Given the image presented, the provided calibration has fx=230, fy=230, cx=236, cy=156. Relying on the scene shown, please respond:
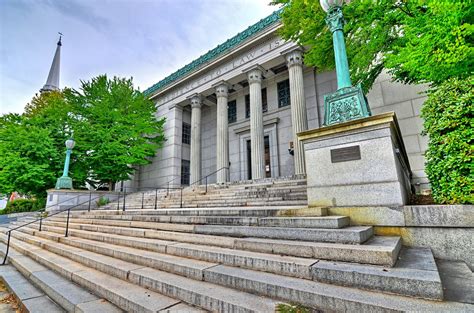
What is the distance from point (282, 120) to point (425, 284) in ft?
50.9

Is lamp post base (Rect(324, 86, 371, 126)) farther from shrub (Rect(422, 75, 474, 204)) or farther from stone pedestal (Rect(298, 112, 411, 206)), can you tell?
shrub (Rect(422, 75, 474, 204))

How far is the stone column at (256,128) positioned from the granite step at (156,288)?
33.5 ft

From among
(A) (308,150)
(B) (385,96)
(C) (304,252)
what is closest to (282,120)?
(B) (385,96)

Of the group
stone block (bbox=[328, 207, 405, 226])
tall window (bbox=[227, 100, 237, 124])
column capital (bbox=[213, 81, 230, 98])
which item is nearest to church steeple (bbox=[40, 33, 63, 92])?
tall window (bbox=[227, 100, 237, 124])

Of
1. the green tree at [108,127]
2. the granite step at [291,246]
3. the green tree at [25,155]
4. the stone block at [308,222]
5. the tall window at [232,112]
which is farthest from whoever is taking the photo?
the tall window at [232,112]

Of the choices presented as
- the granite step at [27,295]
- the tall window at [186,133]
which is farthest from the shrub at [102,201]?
the granite step at [27,295]

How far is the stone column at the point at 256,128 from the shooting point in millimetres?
14023

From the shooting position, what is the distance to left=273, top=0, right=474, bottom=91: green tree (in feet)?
16.5

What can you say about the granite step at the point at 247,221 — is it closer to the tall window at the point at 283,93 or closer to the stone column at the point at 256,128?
the stone column at the point at 256,128

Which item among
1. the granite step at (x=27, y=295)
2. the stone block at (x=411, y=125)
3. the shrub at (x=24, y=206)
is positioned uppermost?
the stone block at (x=411, y=125)

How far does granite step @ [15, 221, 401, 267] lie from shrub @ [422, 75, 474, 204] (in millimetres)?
1237

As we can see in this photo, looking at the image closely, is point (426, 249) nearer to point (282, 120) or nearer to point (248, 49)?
point (282, 120)

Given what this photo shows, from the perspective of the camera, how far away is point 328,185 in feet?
15.4

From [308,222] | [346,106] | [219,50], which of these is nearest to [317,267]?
[308,222]
